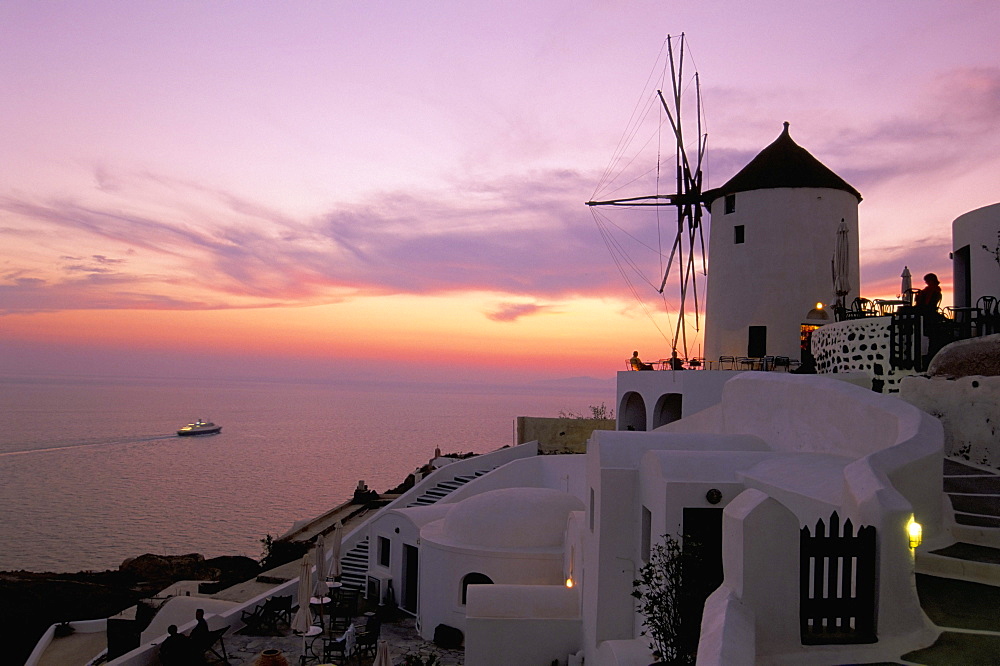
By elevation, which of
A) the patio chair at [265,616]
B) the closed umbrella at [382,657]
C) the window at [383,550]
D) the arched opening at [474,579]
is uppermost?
the closed umbrella at [382,657]

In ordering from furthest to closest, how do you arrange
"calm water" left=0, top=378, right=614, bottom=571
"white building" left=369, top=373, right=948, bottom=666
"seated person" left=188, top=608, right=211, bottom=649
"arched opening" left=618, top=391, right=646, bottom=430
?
"calm water" left=0, top=378, right=614, bottom=571 → "arched opening" left=618, top=391, right=646, bottom=430 → "seated person" left=188, top=608, right=211, bottom=649 → "white building" left=369, top=373, right=948, bottom=666

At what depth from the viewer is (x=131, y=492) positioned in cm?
6469

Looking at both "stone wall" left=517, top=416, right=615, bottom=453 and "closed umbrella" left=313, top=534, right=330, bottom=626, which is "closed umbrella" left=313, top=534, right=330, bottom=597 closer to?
"closed umbrella" left=313, top=534, right=330, bottom=626

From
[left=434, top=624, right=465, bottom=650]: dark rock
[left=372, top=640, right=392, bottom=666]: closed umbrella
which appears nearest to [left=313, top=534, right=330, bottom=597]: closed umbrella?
[left=434, top=624, right=465, bottom=650]: dark rock

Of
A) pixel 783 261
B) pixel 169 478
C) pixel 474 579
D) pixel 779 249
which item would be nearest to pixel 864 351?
pixel 783 261

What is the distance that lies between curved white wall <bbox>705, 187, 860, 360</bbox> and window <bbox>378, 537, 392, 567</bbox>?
1266cm

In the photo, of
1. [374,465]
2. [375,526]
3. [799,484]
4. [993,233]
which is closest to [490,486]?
[375,526]

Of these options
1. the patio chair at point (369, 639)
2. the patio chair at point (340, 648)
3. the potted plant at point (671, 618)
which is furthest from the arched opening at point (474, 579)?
the potted plant at point (671, 618)

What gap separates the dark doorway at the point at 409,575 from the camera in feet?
60.0

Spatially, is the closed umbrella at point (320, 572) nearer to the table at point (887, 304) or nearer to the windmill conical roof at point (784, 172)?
the table at point (887, 304)

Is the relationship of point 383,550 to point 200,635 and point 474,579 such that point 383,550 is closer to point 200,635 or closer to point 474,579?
point 474,579

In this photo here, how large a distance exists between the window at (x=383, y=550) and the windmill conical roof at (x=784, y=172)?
52.2ft

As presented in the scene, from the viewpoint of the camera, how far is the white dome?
634 inches

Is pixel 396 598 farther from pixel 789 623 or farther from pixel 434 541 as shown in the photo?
pixel 789 623
